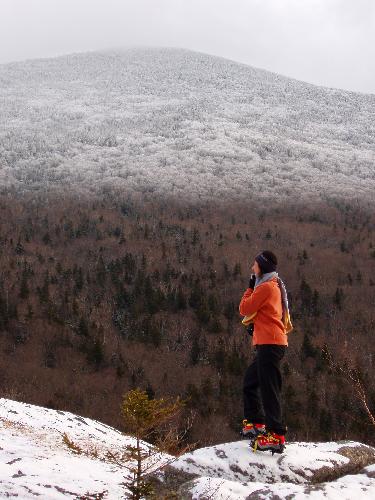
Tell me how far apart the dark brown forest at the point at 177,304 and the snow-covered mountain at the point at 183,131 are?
10083mm

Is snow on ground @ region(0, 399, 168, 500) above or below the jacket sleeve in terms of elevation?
below

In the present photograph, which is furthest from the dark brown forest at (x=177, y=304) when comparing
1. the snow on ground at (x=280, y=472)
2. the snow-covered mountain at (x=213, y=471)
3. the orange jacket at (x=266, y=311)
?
the orange jacket at (x=266, y=311)

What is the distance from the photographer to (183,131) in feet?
323

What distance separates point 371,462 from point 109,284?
4679 cm

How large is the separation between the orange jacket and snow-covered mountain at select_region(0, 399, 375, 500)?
4.41ft

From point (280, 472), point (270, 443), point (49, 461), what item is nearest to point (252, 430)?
point (270, 443)

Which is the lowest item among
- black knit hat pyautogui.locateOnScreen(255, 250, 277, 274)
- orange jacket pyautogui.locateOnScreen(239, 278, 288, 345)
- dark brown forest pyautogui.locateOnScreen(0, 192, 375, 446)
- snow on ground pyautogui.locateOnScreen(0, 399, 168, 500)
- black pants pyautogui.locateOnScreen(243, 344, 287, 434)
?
dark brown forest pyautogui.locateOnScreen(0, 192, 375, 446)

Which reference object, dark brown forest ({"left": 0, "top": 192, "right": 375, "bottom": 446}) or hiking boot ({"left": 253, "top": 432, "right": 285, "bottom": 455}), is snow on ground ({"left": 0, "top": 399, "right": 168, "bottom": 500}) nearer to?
hiking boot ({"left": 253, "top": 432, "right": 285, "bottom": 455})

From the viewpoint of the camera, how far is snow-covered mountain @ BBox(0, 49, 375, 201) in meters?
81.9

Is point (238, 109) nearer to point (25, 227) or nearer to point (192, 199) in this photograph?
point (192, 199)

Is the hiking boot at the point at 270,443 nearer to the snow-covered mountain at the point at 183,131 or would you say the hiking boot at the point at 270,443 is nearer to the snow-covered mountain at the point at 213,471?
the snow-covered mountain at the point at 213,471

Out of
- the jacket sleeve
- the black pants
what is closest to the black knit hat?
the jacket sleeve

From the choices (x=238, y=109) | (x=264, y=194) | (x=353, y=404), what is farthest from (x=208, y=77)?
(x=353, y=404)

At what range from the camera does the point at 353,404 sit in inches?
1428
